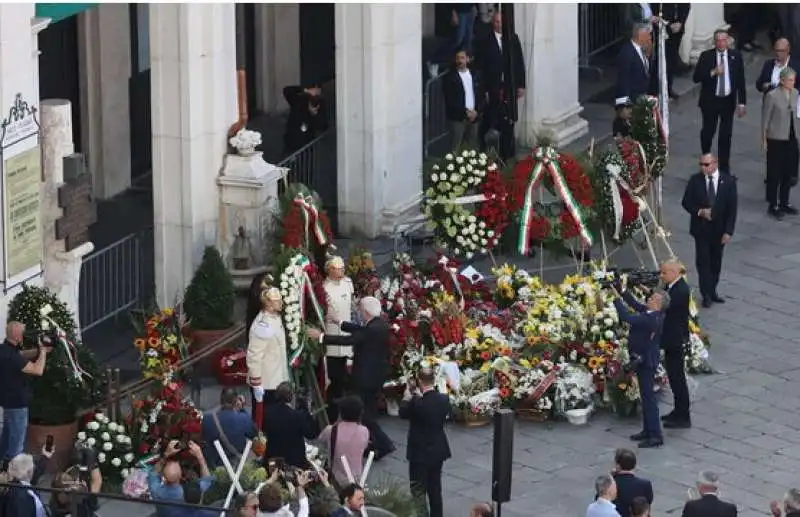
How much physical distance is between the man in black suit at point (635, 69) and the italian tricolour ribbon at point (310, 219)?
5644 millimetres

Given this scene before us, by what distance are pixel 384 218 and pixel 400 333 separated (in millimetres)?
4122

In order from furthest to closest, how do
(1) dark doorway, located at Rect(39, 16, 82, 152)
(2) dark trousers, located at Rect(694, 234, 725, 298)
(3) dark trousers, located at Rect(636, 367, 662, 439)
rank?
1. (1) dark doorway, located at Rect(39, 16, 82, 152)
2. (2) dark trousers, located at Rect(694, 234, 725, 298)
3. (3) dark trousers, located at Rect(636, 367, 662, 439)

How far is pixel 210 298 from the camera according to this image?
25203 mm

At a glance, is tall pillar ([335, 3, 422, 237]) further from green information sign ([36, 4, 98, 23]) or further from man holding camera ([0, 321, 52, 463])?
man holding camera ([0, 321, 52, 463])

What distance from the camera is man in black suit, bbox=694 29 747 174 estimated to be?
30500 millimetres

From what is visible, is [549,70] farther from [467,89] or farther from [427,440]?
[427,440]

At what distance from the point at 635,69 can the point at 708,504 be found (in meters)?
10.6

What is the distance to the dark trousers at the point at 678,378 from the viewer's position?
953 inches

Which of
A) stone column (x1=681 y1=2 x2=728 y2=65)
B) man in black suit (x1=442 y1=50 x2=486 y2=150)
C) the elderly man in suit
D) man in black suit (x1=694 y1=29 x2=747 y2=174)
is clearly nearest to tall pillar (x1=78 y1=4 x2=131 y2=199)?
man in black suit (x1=442 y1=50 x2=486 y2=150)

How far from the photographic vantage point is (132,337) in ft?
85.4

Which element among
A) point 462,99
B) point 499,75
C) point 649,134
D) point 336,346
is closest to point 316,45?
point 499,75

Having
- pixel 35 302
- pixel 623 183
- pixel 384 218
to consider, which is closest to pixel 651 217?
pixel 623 183

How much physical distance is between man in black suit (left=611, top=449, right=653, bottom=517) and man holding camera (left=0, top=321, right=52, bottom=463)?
4825 millimetres

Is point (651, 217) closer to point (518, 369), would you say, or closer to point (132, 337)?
point (518, 369)
